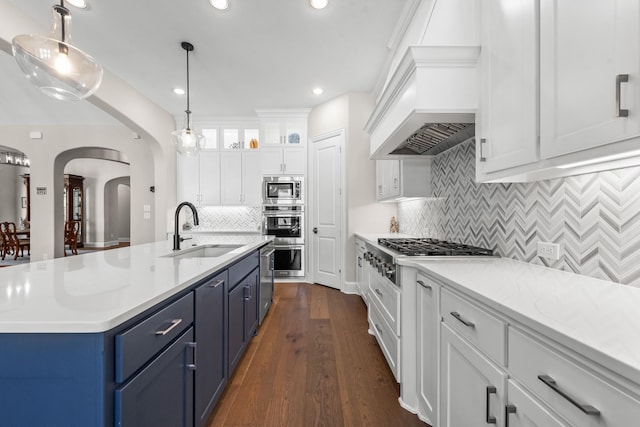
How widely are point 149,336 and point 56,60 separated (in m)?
1.68

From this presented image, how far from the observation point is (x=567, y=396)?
2.15ft

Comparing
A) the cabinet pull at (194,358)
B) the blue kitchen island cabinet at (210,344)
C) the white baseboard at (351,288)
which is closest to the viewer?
the cabinet pull at (194,358)

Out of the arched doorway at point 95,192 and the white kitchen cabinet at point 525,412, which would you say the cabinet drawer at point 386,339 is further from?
the arched doorway at point 95,192

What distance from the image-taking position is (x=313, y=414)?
1651 millimetres

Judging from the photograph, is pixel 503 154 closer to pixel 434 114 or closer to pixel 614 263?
pixel 434 114

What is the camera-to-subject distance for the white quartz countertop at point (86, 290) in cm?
72

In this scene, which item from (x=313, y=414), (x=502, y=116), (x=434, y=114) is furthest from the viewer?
(x=313, y=414)

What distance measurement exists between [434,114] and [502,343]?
1.16m

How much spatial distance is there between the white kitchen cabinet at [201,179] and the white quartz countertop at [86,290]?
3598 millimetres

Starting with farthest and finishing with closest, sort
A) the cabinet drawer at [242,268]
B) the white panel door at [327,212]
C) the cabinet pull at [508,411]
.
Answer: the white panel door at [327,212]
the cabinet drawer at [242,268]
the cabinet pull at [508,411]

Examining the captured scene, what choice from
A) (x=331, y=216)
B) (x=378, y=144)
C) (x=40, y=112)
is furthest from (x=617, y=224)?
(x=40, y=112)

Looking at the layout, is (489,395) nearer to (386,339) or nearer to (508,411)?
(508,411)

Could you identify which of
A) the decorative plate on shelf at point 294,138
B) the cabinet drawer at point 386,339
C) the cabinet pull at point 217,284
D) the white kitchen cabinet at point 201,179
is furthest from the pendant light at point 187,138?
the cabinet drawer at point 386,339

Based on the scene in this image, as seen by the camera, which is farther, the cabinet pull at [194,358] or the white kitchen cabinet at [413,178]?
the white kitchen cabinet at [413,178]
